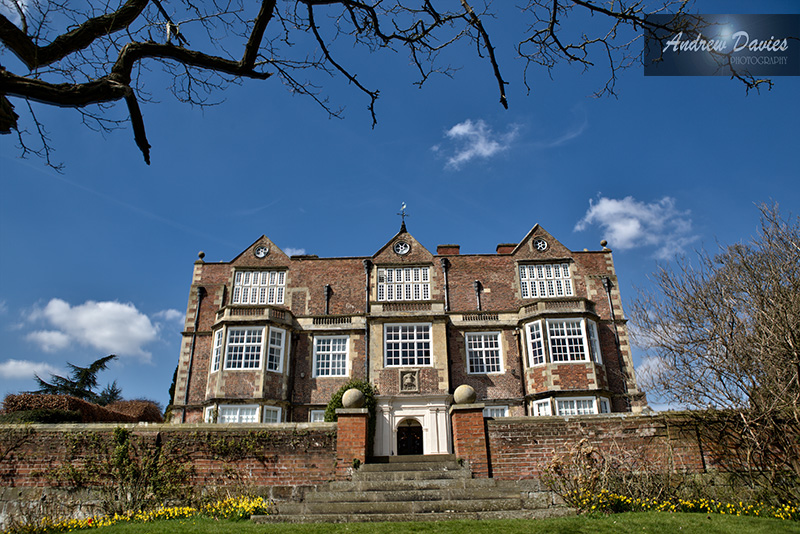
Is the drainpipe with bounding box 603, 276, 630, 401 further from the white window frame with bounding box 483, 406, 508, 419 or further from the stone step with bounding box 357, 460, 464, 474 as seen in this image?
the stone step with bounding box 357, 460, 464, 474

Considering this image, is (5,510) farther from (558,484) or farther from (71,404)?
(558,484)

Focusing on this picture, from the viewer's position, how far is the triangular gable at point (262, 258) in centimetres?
2642

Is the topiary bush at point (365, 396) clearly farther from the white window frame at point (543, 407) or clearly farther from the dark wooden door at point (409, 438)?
the white window frame at point (543, 407)

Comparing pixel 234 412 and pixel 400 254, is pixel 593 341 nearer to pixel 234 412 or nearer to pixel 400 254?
pixel 400 254

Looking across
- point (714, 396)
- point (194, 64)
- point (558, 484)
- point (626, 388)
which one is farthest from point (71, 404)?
point (626, 388)

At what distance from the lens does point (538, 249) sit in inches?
1050

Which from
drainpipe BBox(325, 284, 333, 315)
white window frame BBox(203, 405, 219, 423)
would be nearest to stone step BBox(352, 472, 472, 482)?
white window frame BBox(203, 405, 219, 423)

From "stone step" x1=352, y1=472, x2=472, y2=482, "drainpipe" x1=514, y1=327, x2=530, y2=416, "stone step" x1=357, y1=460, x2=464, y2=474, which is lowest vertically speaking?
"stone step" x1=352, y1=472, x2=472, y2=482

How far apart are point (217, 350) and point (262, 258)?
5527 mm

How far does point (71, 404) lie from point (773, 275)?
2261 centimetres

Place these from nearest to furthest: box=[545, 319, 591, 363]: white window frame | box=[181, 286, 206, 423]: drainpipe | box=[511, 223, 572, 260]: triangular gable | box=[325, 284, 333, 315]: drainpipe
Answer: box=[545, 319, 591, 363]: white window frame, box=[181, 286, 206, 423]: drainpipe, box=[325, 284, 333, 315]: drainpipe, box=[511, 223, 572, 260]: triangular gable

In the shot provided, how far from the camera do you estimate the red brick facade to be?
21.9 metres

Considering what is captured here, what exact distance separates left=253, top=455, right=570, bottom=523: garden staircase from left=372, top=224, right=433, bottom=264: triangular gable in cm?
1524

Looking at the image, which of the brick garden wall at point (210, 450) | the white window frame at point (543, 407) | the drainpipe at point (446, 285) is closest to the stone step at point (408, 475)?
the brick garden wall at point (210, 450)
